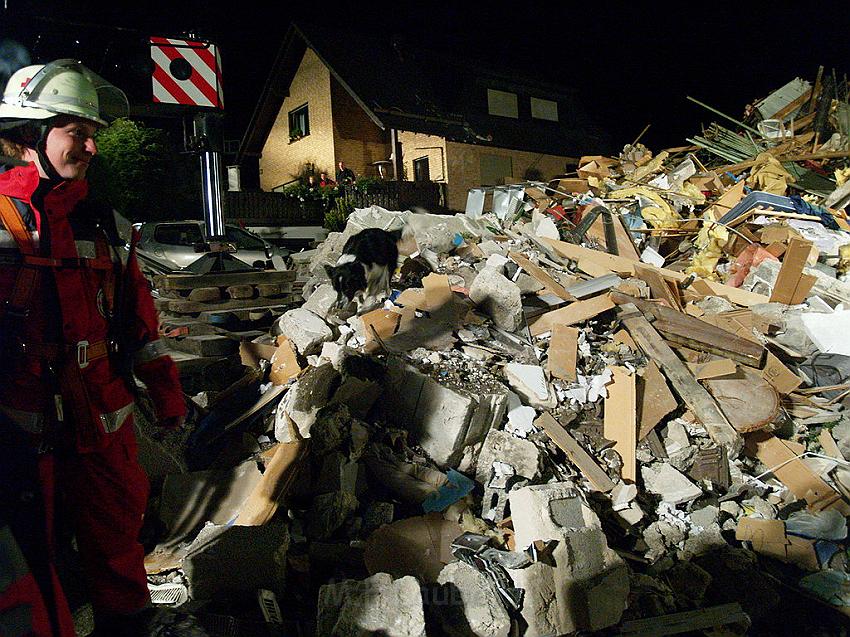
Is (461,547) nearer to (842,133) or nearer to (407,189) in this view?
(842,133)

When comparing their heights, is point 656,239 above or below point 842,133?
below

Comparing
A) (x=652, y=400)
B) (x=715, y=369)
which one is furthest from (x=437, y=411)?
(x=715, y=369)

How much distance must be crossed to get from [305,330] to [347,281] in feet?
3.82

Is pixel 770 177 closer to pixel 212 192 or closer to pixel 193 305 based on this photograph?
pixel 212 192

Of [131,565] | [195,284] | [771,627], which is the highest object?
[195,284]

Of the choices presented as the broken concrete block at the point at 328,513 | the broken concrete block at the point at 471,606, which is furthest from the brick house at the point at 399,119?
the broken concrete block at the point at 471,606

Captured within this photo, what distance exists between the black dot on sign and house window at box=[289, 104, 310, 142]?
1698cm

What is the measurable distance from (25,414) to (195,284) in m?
3.52

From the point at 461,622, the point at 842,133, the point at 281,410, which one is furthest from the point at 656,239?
the point at 461,622

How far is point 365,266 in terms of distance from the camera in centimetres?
604

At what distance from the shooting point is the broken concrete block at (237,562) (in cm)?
260

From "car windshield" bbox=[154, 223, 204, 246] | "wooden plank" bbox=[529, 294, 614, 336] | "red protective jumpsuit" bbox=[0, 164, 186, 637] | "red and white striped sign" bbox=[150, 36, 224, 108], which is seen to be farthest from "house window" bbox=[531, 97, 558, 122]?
"red protective jumpsuit" bbox=[0, 164, 186, 637]

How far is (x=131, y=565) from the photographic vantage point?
215cm

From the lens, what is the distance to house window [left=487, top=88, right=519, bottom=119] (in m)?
22.0
